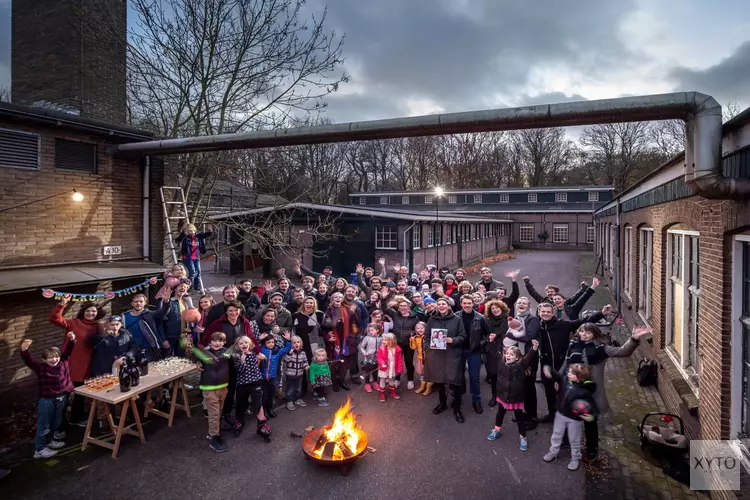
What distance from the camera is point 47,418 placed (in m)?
5.84

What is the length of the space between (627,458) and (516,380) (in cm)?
173

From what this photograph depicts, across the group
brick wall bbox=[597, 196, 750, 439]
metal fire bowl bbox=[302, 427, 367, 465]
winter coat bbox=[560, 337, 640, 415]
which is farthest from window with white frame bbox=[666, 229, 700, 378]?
metal fire bowl bbox=[302, 427, 367, 465]

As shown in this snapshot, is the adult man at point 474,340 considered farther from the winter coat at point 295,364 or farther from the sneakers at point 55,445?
the sneakers at point 55,445

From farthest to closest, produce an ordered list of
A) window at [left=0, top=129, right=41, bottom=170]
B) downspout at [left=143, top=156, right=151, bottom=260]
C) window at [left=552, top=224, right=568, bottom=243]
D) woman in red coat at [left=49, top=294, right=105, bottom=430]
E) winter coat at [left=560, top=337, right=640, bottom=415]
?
window at [left=552, top=224, right=568, bottom=243] → downspout at [left=143, top=156, right=151, bottom=260] → window at [left=0, top=129, right=41, bottom=170] → woman in red coat at [left=49, top=294, right=105, bottom=430] → winter coat at [left=560, top=337, right=640, bottom=415]

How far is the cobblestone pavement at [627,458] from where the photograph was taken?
16.4 ft

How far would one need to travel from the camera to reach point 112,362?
6.54 metres

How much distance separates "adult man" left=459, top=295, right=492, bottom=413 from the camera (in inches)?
281

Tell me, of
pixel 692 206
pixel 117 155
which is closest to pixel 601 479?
pixel 692 206

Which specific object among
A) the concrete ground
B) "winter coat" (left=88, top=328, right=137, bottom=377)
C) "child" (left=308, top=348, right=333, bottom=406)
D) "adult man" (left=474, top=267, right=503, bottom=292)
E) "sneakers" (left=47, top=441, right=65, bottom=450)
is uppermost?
"adult man" (left=474, top=267, right=503, bottom=292)

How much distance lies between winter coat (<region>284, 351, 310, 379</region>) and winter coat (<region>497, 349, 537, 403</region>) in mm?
3245

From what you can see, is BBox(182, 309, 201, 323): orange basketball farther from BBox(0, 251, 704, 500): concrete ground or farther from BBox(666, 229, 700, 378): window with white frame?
BBox(666, 229, 700, 378): window with white frame

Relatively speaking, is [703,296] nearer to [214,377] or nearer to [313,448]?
[313,448]

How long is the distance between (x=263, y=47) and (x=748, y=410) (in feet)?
39.4

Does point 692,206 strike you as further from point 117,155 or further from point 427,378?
point 117,155
